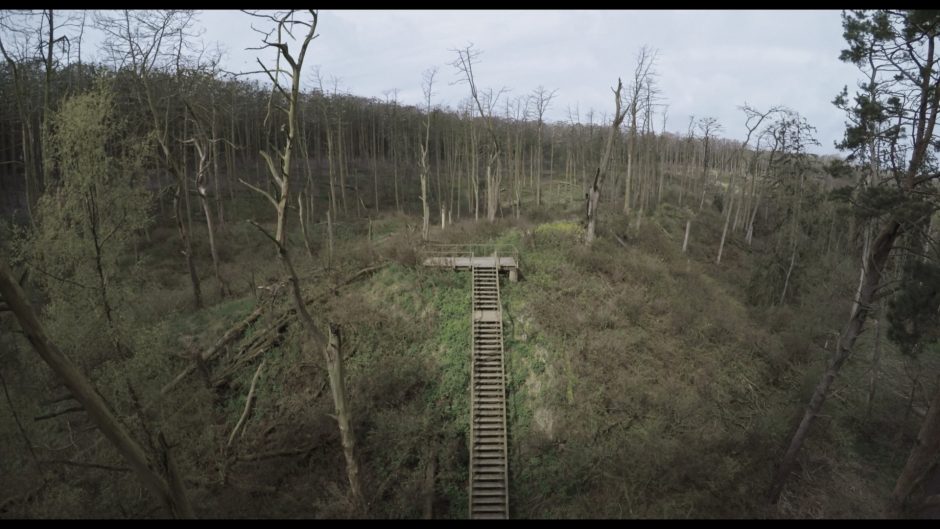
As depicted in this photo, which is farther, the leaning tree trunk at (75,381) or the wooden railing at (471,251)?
the wooden railing at (471,251)

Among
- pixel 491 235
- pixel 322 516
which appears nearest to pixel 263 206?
pixel 491 235

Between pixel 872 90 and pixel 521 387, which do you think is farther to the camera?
pixel 521 387

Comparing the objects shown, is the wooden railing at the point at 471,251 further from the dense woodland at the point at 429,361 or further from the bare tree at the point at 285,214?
the bare tree at the point at 285,214

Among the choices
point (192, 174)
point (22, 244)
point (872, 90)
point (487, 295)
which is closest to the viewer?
point (22, 244)

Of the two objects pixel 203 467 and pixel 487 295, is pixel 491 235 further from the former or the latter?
pixel 203 467

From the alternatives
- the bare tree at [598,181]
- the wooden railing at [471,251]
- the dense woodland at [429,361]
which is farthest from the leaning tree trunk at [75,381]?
the bare tree at [598,181]

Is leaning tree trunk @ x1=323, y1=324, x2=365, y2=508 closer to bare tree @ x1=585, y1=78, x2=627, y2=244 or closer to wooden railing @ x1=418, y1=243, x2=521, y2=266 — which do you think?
wooden railing @ x1=418, y1=243, x2=521, y2=266

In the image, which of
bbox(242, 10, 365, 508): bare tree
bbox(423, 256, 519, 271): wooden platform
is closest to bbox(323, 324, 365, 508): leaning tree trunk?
bbox(242, 10, 365, 508): bare tree
